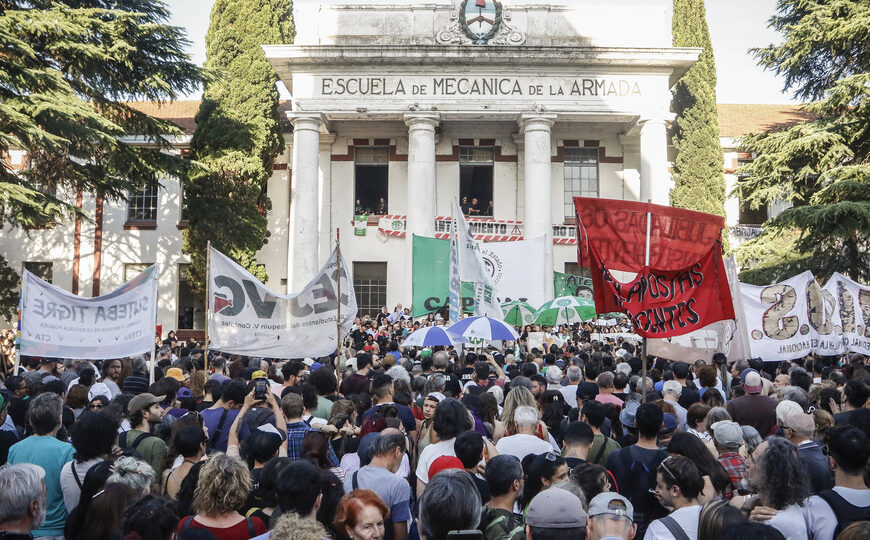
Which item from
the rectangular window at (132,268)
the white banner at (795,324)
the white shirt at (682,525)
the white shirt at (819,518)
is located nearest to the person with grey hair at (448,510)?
the white shirt at (682,525)

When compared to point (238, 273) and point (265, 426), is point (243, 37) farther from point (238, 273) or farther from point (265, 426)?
point (265, 426)

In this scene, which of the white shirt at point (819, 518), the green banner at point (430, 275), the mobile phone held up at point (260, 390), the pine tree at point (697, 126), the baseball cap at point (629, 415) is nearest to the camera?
the white shirt at point (819, 518)

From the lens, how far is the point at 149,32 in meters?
22.9

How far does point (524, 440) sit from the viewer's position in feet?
20.8

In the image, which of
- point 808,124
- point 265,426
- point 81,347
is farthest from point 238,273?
point 808,124

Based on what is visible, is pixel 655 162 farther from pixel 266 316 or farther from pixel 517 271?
pixel 266 316

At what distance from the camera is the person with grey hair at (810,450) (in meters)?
5.90

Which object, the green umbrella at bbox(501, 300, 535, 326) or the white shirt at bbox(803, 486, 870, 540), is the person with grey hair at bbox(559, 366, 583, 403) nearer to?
the white shirt at bbox(803, 486, 870, 540)

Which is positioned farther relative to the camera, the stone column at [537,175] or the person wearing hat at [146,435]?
the stone column at [537,175]

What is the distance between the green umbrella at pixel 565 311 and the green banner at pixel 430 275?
1657mm

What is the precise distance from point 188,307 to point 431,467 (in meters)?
28.9

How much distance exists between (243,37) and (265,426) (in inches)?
1024

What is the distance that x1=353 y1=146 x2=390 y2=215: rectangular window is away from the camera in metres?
33.2

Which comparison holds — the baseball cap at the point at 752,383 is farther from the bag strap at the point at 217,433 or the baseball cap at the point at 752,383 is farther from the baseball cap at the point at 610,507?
the bag strap at the point at 217,433
